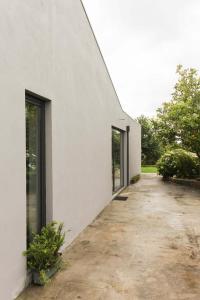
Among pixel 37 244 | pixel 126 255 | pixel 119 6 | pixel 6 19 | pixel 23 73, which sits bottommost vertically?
pixel 126 255

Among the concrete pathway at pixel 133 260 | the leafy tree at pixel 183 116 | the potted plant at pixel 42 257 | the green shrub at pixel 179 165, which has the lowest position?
the concrete pathway at pixel 133 260

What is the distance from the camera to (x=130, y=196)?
418 inches

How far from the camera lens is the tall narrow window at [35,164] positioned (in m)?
3.93

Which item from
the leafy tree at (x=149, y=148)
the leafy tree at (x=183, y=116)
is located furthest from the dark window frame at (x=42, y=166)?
the leafy tree at (x=149, y=148)

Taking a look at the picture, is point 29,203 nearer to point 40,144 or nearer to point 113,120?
point 40,144

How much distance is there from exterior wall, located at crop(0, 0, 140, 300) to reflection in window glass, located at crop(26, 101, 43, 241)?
18 centimetres

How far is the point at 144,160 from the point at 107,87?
71.5 feet

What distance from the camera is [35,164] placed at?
4.14m

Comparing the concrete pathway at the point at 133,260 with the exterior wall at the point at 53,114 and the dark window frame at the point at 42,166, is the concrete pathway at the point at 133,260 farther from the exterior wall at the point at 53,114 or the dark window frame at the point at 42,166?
the dark window frame at the point at 42,166

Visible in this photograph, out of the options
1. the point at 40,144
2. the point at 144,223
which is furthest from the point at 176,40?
the point at 40,144

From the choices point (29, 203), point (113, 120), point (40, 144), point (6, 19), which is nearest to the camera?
point (6, 19)

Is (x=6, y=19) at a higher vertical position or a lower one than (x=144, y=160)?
higher

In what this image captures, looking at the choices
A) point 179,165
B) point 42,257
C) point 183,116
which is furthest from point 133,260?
point 179,165

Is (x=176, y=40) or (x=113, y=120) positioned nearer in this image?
(x=113, y=120)
